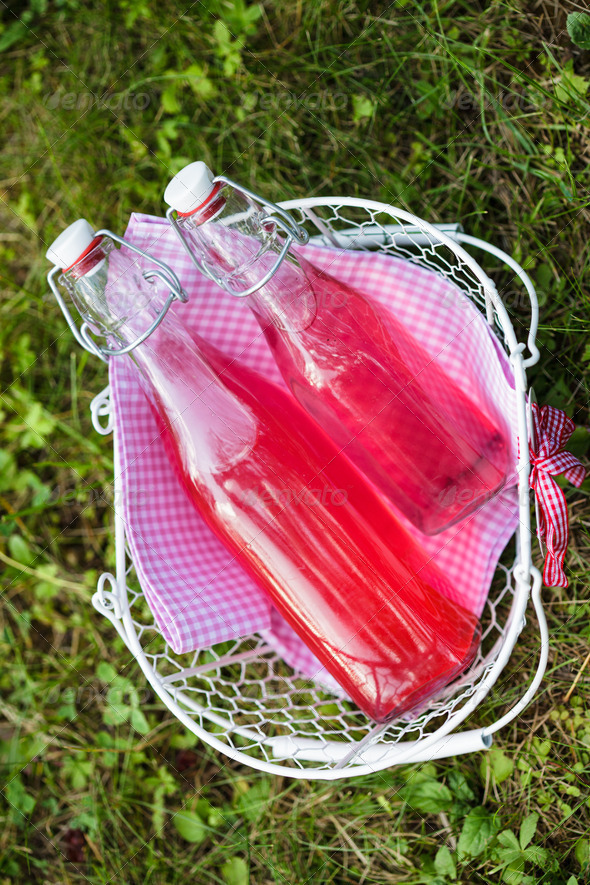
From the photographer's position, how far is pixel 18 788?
39.5 inches

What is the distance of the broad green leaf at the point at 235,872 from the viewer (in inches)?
34.1

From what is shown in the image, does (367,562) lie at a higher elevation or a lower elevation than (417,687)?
higher

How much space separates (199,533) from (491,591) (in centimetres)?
33

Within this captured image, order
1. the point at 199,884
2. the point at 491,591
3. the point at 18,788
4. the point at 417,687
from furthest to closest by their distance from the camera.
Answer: the point at 18,788, the point at 199,884, the point at 491,591, the point at 417,687

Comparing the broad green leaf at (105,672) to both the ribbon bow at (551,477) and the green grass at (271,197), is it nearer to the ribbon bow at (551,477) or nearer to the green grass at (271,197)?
the green grass at (271,197)

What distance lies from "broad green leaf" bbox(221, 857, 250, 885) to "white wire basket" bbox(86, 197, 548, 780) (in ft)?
0.54

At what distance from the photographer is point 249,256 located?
605mm

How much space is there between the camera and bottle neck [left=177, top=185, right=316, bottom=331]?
0.58 metres

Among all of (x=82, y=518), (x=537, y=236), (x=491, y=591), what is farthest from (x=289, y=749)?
(x=537, y=236)

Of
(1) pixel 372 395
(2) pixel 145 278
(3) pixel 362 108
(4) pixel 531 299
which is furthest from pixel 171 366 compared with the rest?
(3) pixel 362 108

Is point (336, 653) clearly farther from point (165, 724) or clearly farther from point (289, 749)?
point (165, 724)

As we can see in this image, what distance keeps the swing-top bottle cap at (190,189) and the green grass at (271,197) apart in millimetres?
354

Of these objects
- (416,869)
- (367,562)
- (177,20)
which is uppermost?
(177,20)

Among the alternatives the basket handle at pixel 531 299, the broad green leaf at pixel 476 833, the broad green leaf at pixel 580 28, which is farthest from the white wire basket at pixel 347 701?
the broad green leaf at pixel 580 28
